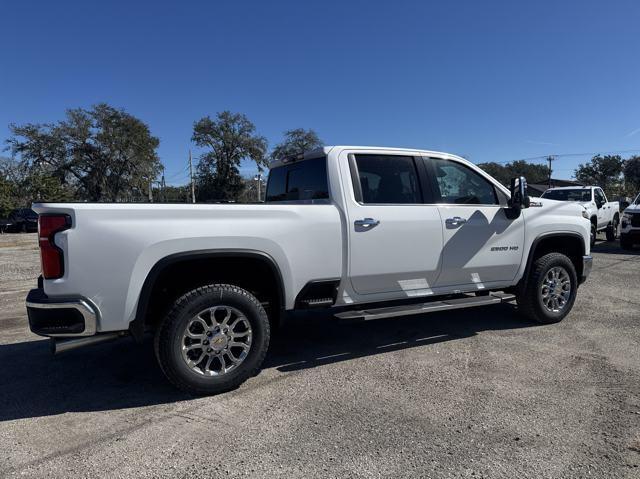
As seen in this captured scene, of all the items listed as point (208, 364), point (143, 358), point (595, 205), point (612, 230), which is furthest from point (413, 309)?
point (612, 230)

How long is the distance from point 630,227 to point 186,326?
13708 mm

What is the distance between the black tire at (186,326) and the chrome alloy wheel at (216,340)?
34 millimetres

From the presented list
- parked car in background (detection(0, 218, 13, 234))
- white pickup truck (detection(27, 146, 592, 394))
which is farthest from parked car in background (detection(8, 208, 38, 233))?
white pickup truck (detection(27, 146, 592, 394))

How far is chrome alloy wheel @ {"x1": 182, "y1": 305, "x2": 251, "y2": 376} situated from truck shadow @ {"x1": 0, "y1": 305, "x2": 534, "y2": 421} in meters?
0.31

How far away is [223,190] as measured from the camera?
5712 cm

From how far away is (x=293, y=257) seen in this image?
149 inches

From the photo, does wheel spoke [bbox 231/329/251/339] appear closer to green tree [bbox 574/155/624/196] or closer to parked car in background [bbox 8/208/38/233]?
parked car in background [bbox 8/208/38/233]

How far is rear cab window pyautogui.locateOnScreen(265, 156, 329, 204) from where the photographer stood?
430 cm

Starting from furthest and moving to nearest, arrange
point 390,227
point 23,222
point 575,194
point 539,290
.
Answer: point 23,222 < point 575,194 < point 539,290 < point 390,227

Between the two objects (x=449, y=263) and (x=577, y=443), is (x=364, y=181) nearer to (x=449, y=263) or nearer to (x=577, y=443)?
(x=449, y=263)

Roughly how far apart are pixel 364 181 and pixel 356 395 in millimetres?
1898

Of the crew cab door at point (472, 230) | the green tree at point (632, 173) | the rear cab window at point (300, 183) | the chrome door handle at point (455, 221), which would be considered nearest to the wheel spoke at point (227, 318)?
the rear cab window at point (300, 183)

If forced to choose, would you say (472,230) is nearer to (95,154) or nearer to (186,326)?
(186,326)

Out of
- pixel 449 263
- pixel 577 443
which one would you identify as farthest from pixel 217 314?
pixel 577 443
